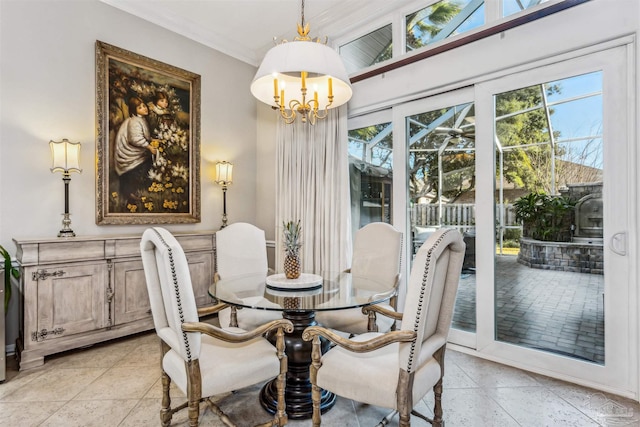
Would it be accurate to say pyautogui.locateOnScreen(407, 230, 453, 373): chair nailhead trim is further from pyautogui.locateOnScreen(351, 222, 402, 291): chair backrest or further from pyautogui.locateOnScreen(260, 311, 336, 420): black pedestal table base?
pyautogui.locateOnScreen(351, 222, 402, 291): chair backrest

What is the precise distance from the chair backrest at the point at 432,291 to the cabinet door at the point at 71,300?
8.91ft

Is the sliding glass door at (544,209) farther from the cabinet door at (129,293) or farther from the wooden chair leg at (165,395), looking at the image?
the cabinet door at (129,293)

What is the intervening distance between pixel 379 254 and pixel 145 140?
108 inches

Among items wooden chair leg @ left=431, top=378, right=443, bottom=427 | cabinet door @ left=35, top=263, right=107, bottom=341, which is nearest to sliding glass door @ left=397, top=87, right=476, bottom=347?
wooden chair leg @ left=431, top=378, right=443, bottom=427

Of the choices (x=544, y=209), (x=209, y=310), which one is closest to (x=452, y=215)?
(x=544, y=209)

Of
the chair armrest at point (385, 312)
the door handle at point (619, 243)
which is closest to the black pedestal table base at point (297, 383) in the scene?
the chair armrest at point (385, 312)

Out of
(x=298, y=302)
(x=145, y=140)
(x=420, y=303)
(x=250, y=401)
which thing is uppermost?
(x=145, y=140)

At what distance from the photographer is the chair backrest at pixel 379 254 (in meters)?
→ 2.62

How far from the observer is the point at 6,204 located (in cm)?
275

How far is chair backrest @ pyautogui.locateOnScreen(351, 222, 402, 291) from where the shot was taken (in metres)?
2.62

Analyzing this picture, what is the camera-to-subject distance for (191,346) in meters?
1.49

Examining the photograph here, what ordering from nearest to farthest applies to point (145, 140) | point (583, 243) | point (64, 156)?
point (583, 243) < point (64, 156) < point (145, 140)

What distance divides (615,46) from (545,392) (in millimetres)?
2347

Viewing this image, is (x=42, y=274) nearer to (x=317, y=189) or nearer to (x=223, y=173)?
(x=223, y=173)
